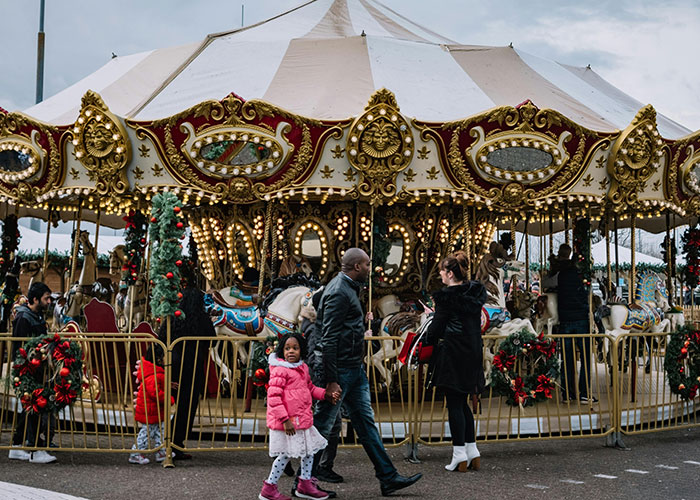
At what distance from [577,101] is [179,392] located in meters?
6.99

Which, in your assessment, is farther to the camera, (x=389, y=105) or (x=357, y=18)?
(x=357, y=18)

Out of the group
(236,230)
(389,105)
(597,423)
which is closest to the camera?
(597,423)

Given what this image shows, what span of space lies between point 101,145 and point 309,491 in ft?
18.2

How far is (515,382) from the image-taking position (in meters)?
6.83

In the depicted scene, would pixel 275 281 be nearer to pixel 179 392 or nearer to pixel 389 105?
pixel 389 105

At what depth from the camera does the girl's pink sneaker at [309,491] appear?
5.10m

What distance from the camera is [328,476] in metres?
5.65

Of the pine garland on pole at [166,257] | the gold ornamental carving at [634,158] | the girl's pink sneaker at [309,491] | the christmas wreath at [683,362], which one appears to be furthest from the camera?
the gold ornamental carving at [634,158]

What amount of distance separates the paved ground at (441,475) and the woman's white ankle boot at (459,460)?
73 millimetres

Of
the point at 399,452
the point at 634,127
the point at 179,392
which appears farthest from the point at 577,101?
the point at 179,392

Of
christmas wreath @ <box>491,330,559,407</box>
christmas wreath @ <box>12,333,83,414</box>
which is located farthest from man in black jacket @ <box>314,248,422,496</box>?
christmas wreath @ <box>12,333,83,414</box>

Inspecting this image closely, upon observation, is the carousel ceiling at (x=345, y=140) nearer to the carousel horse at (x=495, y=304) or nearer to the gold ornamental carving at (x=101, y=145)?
the gold ornamental carving at (x=101, y=145)

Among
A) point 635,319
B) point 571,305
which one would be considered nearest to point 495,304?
point 571,305

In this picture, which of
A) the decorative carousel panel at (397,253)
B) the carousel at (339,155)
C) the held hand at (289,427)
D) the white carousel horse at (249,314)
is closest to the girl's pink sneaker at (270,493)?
the held hand at (289,427)
